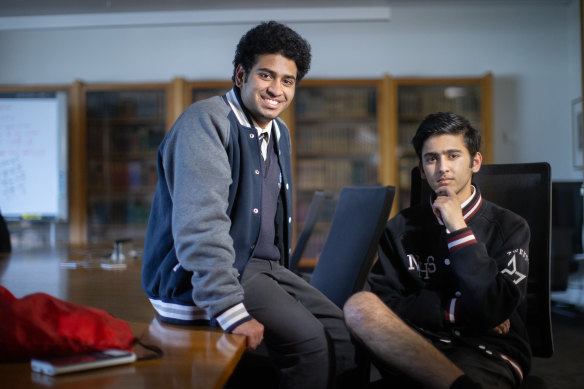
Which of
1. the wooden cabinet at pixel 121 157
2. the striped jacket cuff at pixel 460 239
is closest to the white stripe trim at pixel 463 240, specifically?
the striped jacket cuff at pixel 460 239

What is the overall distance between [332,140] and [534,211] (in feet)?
13.3

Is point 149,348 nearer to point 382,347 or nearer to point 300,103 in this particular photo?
point 382,347

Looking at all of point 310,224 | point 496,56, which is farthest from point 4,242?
point 496,56

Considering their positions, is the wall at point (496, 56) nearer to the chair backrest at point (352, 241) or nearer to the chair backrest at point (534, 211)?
the chair backrest at point (352, 241)

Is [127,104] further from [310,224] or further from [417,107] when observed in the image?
[310,224]

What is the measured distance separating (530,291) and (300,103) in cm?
420

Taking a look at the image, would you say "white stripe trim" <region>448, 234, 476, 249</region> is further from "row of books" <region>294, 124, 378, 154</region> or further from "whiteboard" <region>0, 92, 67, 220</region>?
"whiteboard" <region>0, 92, 67, 220</region>

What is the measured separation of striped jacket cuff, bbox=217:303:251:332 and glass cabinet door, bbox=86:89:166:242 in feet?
15.2

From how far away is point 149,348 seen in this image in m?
0.92

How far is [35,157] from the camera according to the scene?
5.39 metres

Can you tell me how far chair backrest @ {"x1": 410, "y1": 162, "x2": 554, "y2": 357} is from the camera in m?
1.35

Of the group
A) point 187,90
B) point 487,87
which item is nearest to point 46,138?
point 187,90

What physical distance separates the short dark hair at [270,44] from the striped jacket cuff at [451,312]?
0.78m

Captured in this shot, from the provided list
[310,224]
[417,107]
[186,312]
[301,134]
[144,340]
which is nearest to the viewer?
[144,340]
